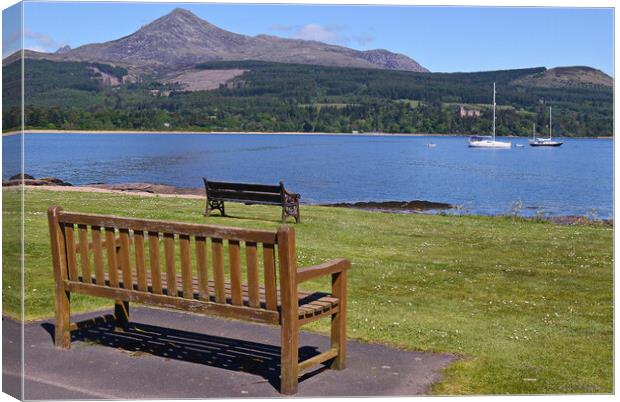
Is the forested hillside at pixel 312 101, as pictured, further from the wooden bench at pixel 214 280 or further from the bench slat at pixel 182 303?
the bench slat at pixel 182 303

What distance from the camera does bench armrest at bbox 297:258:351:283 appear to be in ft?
20.0

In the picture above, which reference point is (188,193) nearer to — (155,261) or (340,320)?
(155,261)

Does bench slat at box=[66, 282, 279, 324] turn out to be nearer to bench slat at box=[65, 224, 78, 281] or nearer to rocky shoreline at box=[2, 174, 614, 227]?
bench slat at box=[65, 224, 78, 281]

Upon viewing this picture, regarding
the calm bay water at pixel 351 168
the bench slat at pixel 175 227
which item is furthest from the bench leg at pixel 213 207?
the bench slat at pixel 175 227

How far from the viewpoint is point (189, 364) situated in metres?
6.77

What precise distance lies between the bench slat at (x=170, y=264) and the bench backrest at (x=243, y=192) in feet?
28.6

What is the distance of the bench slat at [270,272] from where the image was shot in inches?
236

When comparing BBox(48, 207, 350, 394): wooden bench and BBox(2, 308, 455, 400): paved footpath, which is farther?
BBox(2, 308, 455, 400): paved footpath

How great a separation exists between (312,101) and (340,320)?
19638mm

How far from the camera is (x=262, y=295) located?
6.28 meters

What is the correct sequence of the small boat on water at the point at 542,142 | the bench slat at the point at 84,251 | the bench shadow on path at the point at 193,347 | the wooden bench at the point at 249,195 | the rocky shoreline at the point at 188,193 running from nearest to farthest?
the bench shadow on path at the point at 193,347
the bench slat at the point at 84,251
the wooden bench at the point at 249,195
the rocky shoreline at the point at 188,193
the small boat on water at the point at 542,142

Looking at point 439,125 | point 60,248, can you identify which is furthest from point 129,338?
point 439,125

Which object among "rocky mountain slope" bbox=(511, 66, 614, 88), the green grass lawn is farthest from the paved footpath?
"rocky mountain slope" bbox=(511, 66, 614, 88)

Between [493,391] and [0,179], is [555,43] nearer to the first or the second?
[493,391]
